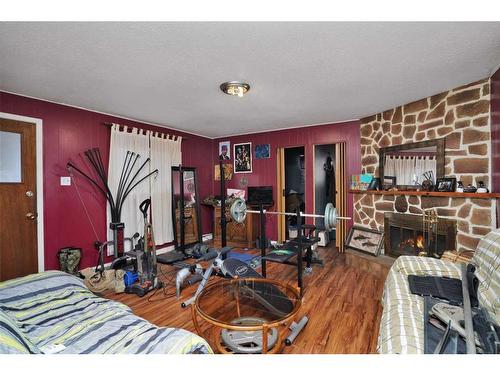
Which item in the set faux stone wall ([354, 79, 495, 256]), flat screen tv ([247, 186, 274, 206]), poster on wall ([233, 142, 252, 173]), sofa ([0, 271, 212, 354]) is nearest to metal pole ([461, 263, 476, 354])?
sofa ([0, 271, 212, 354])

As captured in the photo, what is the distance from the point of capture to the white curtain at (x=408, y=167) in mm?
3018

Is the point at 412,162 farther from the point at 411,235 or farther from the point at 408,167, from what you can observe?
the point at 411,235

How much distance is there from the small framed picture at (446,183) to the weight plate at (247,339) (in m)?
2.52

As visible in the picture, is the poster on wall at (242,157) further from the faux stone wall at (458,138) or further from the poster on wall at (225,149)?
the faux stone wall at (458,138)

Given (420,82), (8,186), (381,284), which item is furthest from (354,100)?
(8,186)

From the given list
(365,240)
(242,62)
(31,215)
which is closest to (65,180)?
(31,215)

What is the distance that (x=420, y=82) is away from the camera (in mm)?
2488

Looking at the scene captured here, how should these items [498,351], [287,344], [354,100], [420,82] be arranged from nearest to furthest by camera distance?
[498,351]
[287,344]
[420,82]
[354,100]

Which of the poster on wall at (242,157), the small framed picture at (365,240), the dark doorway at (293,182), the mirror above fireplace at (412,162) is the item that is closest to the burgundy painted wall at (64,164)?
the poster on wall at (242,157)

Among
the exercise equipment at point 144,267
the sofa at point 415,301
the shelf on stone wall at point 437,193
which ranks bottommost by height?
the exercise equipment at point 144,267

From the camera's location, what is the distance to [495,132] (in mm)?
2332
